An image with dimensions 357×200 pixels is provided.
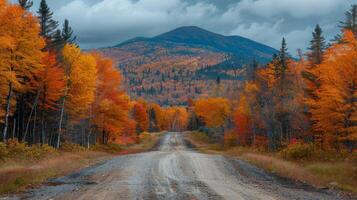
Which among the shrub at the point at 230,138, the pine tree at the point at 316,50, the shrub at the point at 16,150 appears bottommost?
the shrub at the point at 230,138

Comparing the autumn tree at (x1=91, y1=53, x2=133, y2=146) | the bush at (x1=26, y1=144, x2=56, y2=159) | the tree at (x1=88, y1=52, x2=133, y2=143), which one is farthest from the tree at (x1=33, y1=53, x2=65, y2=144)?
the tree at (x1=88, y1=52, x2=133, y2=143)

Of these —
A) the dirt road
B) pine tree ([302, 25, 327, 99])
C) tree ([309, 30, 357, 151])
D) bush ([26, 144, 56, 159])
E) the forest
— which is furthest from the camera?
pine tree ([302, 25, 327, 99])

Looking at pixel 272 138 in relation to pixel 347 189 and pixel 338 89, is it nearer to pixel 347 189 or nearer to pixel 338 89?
pixel 338 89

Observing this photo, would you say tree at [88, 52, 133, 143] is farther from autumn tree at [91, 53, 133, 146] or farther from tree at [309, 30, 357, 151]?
tree at [309, 30, 357, 151]

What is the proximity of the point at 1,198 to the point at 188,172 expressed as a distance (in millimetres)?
10710

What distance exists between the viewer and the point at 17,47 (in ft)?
107

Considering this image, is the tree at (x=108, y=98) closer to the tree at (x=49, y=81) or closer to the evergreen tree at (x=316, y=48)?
the tree at (x=49, y=81)

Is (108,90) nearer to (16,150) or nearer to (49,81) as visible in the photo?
(49,81)

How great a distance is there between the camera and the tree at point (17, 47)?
29.7m

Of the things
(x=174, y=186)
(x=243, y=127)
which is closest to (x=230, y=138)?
(x=243, y=127)

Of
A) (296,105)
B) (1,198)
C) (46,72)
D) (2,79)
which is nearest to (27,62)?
(2,79)

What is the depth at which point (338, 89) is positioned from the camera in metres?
32.3

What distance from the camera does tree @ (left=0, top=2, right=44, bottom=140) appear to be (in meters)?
29.7

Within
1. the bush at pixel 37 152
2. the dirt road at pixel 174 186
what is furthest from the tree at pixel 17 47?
the dirt road at pixel 174 186
